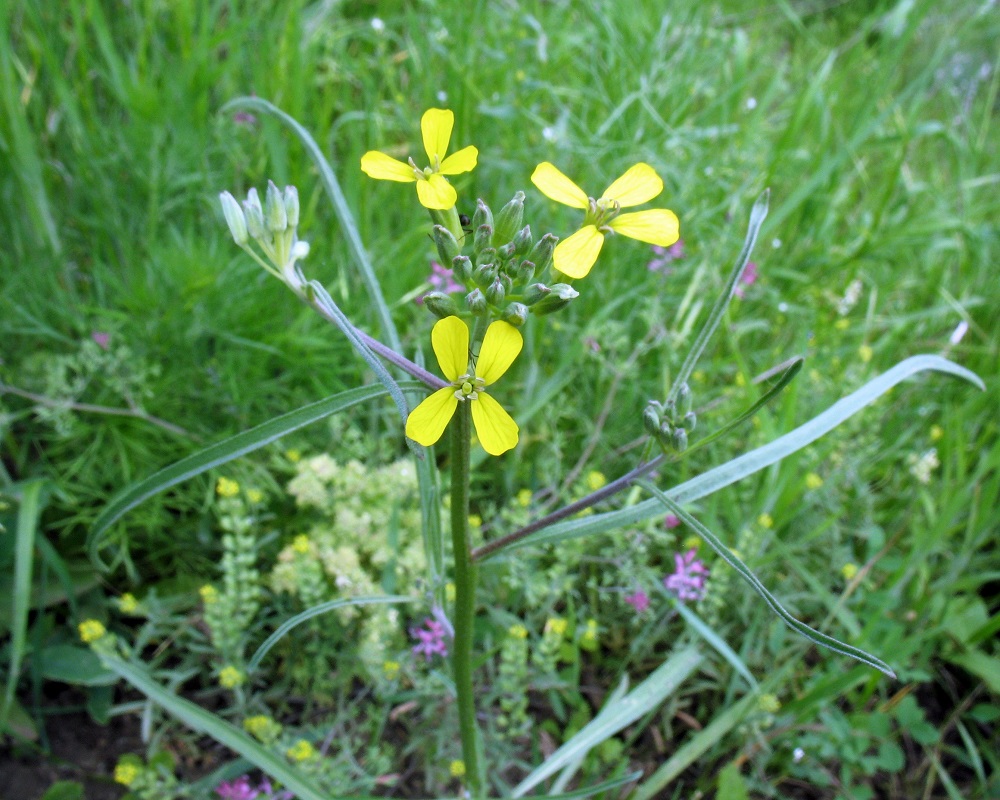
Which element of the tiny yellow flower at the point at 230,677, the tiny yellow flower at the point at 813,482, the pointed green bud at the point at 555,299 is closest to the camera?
the pointed green bud at the point at 555,299

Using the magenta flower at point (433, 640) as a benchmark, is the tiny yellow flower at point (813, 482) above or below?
above

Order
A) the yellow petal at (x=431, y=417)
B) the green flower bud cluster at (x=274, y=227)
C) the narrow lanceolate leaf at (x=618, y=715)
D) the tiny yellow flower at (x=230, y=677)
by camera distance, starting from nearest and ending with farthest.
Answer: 1. the yellow petal at (x=431, y=417)
2. the green flower bud cluster at (x=274, y=227)
3. the narrow lanceolate leaf at (x=618, y=715)
4. the tiny yellow flower at (x=230, y=677)

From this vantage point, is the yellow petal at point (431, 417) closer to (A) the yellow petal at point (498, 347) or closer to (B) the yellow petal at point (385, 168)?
(A) the yellow petal at point (498, 347)

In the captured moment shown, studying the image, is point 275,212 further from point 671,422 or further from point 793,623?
point 793,623

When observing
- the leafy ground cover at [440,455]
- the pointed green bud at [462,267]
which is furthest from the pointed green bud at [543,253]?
the leafy ground cover at [440,455]

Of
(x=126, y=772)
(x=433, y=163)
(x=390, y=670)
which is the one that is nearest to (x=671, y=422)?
(x=433, y=163)
